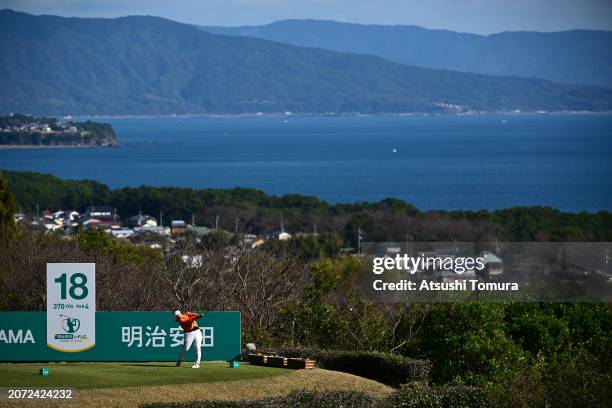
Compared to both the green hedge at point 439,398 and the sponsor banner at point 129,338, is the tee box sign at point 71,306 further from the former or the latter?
the green hedge at point 439,398

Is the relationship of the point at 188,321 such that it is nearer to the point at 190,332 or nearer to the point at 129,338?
the point at 190,332

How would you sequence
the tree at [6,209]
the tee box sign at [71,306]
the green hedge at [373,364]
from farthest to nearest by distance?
the tree at [6,209] → the green hedge at [373,364] → the tee box sign at [71,306]

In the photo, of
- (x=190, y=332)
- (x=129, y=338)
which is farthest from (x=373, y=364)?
(x=129, y=338)

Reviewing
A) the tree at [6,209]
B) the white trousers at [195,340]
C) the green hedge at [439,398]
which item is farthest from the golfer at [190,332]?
the tree at [6,209]

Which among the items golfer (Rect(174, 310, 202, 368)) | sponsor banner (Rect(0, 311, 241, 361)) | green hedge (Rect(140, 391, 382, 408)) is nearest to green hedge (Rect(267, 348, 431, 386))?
sponsor banner (Rect(0, 311, 241, 361))

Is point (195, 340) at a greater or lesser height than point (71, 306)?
lesser
